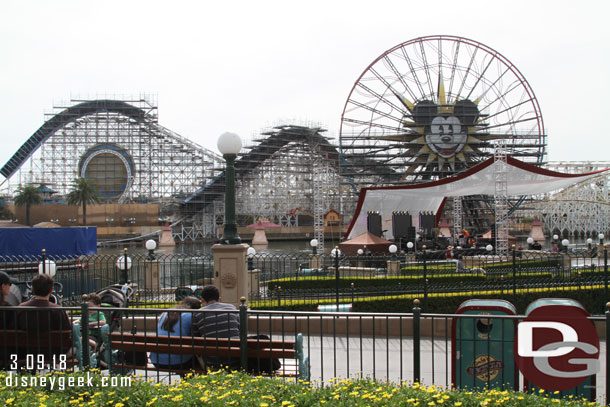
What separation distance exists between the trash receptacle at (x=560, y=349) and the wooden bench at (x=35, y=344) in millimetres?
4450

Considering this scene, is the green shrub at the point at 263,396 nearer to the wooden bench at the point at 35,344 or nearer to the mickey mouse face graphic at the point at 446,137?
the wooden bench at the point at 35,344

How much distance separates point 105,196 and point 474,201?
123ft

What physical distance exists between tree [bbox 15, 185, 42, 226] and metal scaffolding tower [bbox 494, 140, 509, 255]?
44.7 metres

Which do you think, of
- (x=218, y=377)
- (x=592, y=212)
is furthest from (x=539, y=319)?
(x=592, y=212)

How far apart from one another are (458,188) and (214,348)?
26118 millimetres

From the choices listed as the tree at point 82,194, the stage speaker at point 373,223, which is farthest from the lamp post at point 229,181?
the tree at point 82,194

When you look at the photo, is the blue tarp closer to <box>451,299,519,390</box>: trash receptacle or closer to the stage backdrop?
the stage backdrop

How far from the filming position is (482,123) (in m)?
53.4

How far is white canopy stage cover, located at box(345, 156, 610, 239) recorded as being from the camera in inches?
1129

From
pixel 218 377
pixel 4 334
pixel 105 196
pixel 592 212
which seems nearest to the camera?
pixel 218 377

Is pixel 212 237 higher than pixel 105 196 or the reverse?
the reverse

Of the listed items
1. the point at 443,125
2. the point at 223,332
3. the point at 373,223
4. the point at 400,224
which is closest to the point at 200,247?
the point at 443,125

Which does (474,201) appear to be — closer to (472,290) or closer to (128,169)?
(128,169)

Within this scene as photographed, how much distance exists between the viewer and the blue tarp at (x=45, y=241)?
1978 centimetres
